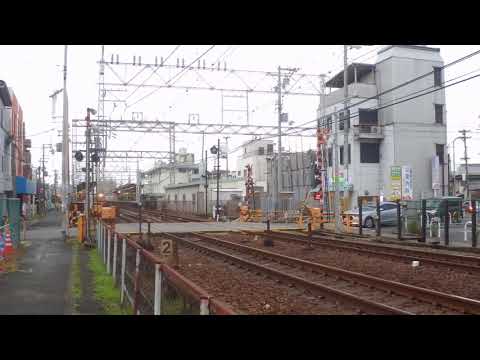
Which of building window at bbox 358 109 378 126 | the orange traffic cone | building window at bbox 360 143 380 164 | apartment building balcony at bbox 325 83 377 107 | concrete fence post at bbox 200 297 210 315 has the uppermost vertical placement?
apartment building balcony at bbox 325 83 377 107

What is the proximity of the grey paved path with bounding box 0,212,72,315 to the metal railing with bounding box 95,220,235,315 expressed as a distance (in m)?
1.16

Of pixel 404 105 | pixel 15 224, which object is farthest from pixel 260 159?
pixel 15 224

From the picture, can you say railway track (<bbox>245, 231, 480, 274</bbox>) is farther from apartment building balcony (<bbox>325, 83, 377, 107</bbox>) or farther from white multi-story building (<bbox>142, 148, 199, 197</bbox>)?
white multi-story building (<bbox>142, 148, 199, 197</bbox>)

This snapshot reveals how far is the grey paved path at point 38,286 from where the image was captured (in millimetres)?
8781

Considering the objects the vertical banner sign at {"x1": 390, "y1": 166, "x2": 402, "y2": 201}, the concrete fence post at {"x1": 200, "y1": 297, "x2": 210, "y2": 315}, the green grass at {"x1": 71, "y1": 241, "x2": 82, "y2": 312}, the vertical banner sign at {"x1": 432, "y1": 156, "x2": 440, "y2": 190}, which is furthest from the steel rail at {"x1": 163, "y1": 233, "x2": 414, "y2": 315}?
the vertical banner sign at {"x1": 432, "y1": 156, "x2": 440, "y2": 190}

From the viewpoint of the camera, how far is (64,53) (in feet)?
82.0

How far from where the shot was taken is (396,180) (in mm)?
34562

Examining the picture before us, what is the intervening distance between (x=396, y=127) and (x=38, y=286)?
38.9m

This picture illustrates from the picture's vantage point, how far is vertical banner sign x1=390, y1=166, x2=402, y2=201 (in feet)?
112

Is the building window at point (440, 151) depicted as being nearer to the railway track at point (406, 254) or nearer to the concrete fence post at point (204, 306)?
the railway track at point (406, 254)

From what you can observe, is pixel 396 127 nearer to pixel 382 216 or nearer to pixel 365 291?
pixel 382 216

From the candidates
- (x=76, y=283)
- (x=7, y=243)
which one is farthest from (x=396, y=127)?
(x=76, y=283)
